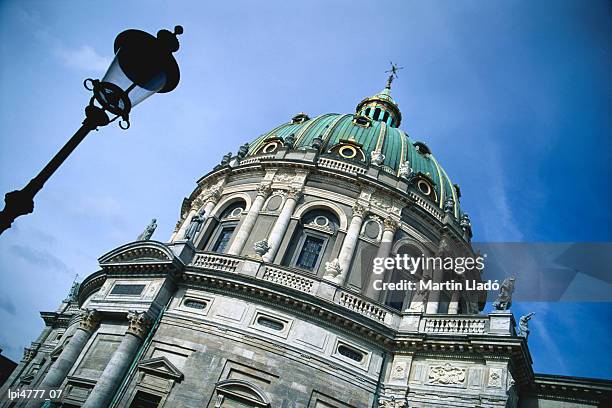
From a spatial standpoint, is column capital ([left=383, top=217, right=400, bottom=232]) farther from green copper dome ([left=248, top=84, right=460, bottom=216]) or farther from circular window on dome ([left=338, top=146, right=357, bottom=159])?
circular window on dome ([left=338, top=146, right=357, bottom=159])

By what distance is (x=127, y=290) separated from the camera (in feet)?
74.2

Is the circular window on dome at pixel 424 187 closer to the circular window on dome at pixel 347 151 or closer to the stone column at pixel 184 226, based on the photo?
the circular window on dome at pixel 347 151

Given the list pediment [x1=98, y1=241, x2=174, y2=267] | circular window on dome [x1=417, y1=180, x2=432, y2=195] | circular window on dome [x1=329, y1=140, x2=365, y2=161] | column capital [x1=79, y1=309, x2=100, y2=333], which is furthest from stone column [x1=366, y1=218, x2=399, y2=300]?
column capital [x1=79, y1=309, x2=100, y2=333]

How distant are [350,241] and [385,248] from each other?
6.61 ft

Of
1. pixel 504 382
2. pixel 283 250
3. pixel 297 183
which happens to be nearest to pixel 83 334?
pixel 283 250

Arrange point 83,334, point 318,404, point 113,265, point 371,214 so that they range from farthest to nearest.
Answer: point 371,214, point 113,265, point 83,334, point 318,404

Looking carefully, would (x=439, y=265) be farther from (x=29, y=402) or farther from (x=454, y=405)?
(x=29, y=402)

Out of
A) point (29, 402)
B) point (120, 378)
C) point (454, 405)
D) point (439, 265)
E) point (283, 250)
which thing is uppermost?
point (439, 265)

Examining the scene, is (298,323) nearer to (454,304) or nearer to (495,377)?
(495,377)

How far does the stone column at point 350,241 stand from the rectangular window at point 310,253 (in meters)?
1.47

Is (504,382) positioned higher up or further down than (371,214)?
further down

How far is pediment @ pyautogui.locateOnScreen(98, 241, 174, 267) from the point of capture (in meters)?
22.5

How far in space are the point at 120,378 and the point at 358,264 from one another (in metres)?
12.3

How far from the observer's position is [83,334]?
22.0 meters
